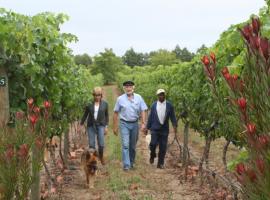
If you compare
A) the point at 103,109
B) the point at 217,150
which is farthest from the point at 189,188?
the point at 217,150

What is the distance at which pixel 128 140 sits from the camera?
412 inches

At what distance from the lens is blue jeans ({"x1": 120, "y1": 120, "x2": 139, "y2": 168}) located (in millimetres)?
10328

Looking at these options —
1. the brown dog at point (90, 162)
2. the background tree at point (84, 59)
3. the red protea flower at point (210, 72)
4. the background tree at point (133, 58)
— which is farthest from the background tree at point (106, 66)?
the red protea flower at point (210, 72)

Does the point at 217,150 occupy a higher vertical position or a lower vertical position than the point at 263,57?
lower

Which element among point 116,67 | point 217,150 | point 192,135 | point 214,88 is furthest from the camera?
point 116,67

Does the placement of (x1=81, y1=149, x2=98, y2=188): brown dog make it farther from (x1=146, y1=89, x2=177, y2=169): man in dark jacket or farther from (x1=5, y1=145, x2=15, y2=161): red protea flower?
(x1=5, y1=145, x2=15, y2=161): red protea flower

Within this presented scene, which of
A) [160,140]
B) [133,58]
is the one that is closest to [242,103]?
[160,140]

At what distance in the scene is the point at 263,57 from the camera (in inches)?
68.1

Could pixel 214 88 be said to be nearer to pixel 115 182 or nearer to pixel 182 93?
pixel 115 182

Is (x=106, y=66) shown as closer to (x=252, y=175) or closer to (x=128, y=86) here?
(x=128, y=86)

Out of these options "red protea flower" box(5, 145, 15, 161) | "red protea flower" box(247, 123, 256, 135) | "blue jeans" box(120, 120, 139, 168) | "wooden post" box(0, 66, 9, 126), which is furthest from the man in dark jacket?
"red protea flower" box(247, 123, 256, 135)

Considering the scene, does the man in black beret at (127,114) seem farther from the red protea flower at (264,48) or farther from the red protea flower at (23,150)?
the red protea flower at (264,48)

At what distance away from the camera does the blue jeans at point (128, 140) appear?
1033 centimetres

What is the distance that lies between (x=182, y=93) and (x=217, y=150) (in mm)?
3582
